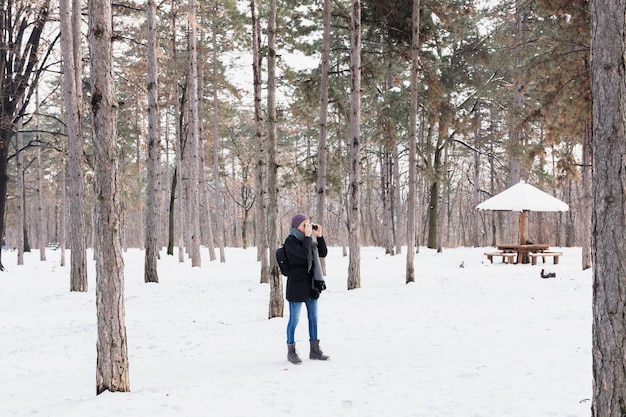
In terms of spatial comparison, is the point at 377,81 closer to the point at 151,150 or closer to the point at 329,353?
the point at 151,150

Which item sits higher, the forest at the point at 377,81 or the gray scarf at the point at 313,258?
the forest at the point at 377,81

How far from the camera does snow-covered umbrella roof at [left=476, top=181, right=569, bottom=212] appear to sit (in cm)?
1823

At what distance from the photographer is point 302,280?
243 inches

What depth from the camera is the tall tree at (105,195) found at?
477 centimetres

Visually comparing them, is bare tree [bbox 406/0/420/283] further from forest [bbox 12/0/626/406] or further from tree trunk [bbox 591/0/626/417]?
tree trunk [bbox 591/0/626/417]

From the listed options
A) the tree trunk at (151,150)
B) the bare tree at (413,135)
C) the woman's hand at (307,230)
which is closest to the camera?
the woman's hand at (307,230)

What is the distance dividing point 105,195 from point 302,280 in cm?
252

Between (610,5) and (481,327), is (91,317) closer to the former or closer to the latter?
(481,327)

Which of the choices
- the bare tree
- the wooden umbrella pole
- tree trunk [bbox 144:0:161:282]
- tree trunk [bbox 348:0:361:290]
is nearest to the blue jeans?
tree trunk [bbox 348:0:361:290]

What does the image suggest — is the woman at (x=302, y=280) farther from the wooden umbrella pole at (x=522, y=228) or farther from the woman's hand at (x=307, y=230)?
the wooden umbrella pole at (x=522, y=228)

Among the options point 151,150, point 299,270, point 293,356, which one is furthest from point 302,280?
point 151,150

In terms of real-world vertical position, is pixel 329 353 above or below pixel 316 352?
below

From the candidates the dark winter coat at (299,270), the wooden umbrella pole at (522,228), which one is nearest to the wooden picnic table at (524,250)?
the wooden umbrella pole at (522,228)

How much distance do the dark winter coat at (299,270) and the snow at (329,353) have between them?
2.79 feet
